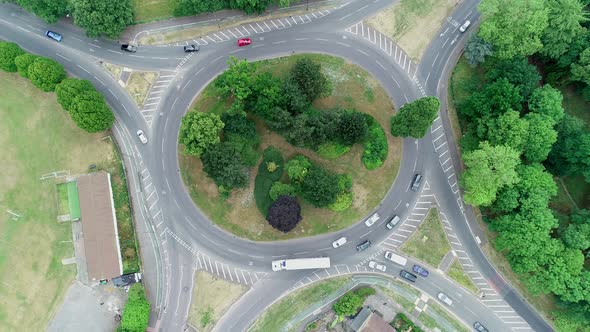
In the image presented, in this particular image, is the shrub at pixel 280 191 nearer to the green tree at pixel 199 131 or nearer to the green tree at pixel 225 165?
the green tree at pixel 225 165

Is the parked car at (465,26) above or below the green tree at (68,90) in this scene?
above

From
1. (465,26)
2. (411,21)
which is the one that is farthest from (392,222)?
(465,26)

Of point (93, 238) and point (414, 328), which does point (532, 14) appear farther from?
point (93, 238)

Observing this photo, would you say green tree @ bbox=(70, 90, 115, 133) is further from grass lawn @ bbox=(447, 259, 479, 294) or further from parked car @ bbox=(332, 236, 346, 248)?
grass lawn @ bbox=(447, 259, 479, 294)

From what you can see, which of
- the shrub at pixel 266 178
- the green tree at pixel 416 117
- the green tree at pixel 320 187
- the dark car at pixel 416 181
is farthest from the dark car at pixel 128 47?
the dark car at pixel 416 181

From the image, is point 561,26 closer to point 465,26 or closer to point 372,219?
point 465,26

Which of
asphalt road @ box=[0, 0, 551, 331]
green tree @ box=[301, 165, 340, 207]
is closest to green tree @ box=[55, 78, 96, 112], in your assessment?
asphalt road @ box=[0, 0, 551, 331]

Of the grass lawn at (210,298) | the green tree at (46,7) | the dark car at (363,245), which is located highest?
Answer: the green tree at (46,7)
